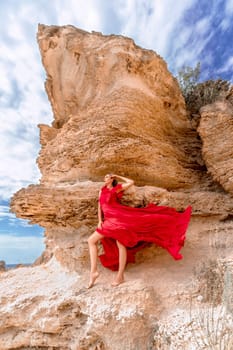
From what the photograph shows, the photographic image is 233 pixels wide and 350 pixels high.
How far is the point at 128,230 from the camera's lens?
12.4 ft

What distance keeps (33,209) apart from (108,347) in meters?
2.68

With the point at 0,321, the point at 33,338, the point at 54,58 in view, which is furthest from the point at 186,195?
the point at 54,58

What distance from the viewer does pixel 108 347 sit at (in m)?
2.97

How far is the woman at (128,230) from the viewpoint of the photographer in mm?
3764

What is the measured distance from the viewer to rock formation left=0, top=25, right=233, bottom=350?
123 inches

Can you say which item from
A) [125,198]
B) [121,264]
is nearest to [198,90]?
[125,198]

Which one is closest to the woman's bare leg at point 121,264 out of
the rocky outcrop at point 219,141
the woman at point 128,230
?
the woman at point 128,230

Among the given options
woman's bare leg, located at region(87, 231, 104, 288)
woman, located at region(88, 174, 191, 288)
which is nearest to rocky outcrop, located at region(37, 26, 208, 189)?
woman, located at region(88, 174, 191, 288)

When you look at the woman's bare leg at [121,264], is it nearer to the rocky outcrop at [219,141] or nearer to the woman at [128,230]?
the woman at [128,230]

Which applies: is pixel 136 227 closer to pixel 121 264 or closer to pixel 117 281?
pixel 121 264

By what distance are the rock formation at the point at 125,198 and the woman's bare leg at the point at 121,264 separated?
0.13m

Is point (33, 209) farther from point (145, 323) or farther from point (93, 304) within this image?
point (145, 323)

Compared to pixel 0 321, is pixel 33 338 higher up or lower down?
lower down

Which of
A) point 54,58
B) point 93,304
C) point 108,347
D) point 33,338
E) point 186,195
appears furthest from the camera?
point 54,58
